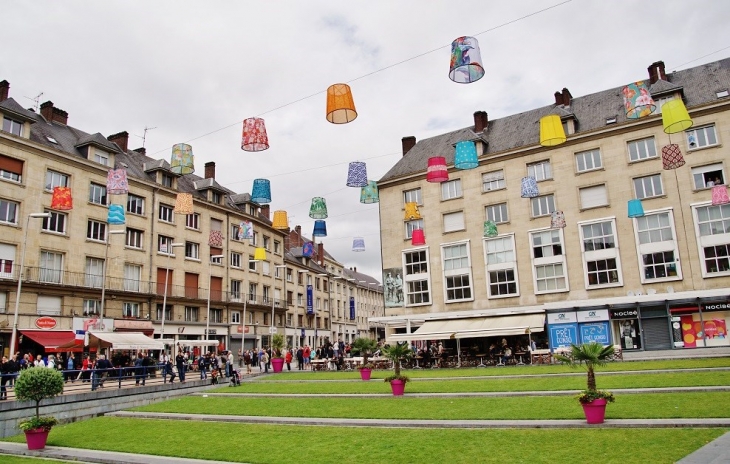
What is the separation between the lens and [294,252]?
76.4 metres

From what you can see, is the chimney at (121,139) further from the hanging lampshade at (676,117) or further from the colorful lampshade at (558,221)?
the hanging lampshade at (676,117)

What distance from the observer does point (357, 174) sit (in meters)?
28.1

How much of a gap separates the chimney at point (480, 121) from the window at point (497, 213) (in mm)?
8256

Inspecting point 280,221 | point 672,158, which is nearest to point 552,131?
point 672,158

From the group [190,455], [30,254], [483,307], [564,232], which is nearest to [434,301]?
[483,307]

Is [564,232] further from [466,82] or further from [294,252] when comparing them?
[294,252]

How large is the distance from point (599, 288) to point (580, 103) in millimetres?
15438

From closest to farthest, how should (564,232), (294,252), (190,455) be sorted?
(190,455)
(564,232)
(294,252)

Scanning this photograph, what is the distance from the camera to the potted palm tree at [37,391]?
47.8ft

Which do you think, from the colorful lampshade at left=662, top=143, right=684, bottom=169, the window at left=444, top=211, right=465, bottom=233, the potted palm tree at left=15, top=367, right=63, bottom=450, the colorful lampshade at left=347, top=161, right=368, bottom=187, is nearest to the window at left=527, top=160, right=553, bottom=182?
the window at left=444, top=211, right=465, bottom=233

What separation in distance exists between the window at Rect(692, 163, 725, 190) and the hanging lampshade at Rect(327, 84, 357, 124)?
1216 inches

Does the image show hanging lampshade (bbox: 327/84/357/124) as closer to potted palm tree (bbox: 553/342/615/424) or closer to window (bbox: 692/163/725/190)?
potted palm tree (bbox: 553/342/615/424)

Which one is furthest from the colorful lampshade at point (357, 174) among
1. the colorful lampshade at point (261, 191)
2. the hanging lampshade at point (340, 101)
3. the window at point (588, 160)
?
the window at point (588, 160)

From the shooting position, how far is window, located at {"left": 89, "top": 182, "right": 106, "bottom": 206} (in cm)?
4184
